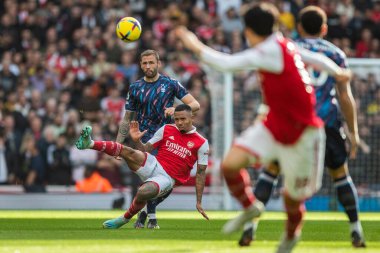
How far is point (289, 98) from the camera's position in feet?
30.1

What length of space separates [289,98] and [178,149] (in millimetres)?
4596

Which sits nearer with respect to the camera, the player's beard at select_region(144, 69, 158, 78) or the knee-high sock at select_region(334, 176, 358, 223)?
the knee-high sock at select_region(334, 176, 358, 223)

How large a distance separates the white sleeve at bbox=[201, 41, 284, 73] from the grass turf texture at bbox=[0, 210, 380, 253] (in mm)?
1914

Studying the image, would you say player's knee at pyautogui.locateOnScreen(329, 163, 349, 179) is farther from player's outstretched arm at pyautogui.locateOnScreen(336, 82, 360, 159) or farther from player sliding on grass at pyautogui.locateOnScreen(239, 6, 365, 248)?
player's outstretched arm at pyautogui.locateOnScreen(336, 82, 360, 159)

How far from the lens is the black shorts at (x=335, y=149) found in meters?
10.8

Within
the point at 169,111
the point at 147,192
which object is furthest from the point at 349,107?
the point at 169,111

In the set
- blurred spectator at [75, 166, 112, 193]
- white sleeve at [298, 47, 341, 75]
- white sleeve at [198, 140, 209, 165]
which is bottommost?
blurred spectator at [75, 166, 112, 193]

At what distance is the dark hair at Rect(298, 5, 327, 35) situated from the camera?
10789mm

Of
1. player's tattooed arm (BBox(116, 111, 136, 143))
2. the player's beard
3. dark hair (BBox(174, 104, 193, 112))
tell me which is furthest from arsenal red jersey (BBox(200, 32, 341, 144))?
player's tattooed arm (BBox(116, 111, 136, 143))

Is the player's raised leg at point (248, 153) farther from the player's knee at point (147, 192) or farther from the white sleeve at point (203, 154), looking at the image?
the white sleeve at point (203, 154)

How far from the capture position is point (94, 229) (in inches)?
520

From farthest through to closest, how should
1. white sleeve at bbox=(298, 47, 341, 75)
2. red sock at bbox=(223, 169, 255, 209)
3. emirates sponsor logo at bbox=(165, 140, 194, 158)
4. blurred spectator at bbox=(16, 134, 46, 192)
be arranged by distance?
blurred spectator at bbox=(16, 134, 46, 192), emirates sponsor logo at bbox=(165, 140, 194, 158), white sleeve at bbox=(298, 47, 341, 75), red sock at bbox=(223, 169, 255, 209)

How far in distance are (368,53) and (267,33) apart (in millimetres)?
17377

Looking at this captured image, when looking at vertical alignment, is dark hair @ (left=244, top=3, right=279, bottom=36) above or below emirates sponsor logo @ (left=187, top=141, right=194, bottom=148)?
above
